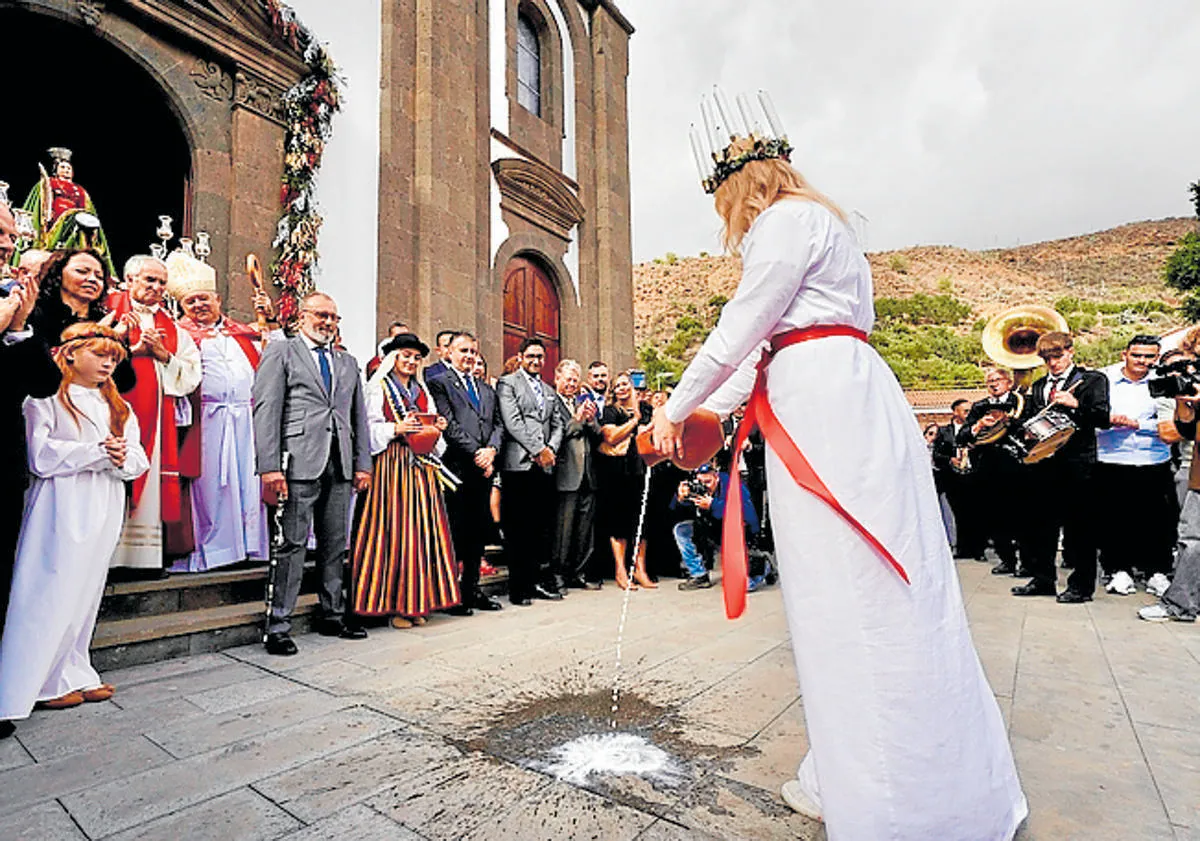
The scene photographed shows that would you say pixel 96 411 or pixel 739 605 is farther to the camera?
pixel 96 411

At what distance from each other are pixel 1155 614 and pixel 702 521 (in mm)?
3305

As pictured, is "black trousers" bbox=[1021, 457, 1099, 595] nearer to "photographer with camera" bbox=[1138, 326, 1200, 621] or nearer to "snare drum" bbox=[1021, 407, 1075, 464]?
"snare drum" bbox=[1021, 407, 1075, 464]

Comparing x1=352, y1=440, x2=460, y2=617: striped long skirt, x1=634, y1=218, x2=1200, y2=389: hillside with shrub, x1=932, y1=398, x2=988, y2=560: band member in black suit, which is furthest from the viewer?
x1=634, y1=218, x2=1200, y2=389: hillside with shrub

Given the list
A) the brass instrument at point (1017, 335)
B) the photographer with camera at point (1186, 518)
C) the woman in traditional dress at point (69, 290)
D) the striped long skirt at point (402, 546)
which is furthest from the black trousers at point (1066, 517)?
the woman in traditional dress at point (69, 290)

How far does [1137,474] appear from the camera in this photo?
5773mm

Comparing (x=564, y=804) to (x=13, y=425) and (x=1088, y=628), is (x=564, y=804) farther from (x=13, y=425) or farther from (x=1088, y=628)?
Answer: (x=1088, y=628)

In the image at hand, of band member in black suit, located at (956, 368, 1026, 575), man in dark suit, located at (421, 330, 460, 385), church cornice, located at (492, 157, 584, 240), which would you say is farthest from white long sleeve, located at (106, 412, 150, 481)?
church cornice, located at (492, 157, 584, 240)

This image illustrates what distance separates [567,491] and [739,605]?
158 inches

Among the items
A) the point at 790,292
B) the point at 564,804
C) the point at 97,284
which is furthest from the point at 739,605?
the point at 97,284

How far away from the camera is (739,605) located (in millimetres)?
2195

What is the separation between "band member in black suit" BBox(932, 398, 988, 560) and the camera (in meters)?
8.82

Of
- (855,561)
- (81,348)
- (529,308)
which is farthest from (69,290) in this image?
(529,308)

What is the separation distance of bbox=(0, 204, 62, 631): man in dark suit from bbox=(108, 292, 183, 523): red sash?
1.10 metres

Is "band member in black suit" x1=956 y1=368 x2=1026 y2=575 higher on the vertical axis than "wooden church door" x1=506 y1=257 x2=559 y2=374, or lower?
lower
